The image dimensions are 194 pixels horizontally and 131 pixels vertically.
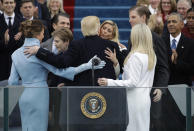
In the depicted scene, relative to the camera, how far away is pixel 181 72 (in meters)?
7.88

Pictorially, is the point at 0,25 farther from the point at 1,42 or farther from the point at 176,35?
the point at 176,35

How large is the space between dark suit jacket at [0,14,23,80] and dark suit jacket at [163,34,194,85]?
2.22 m

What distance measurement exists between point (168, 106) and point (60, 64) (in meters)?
1.23

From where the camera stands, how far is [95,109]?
596 cm

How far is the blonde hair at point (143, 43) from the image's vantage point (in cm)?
641

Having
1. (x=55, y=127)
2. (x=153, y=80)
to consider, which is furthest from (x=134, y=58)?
(x=55, y=127)

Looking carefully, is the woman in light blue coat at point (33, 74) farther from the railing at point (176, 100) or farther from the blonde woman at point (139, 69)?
Result: the blonde woman at point (139, 69)

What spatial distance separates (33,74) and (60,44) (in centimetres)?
63

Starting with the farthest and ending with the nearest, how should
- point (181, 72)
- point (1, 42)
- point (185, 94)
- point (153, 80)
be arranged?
point (1, 42), point (181, 72), point (153, 80), point (185, 94)

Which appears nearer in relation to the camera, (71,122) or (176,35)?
(71,122)

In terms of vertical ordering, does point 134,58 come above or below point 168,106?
above

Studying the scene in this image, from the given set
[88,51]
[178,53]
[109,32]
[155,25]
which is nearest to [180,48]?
[178,53]

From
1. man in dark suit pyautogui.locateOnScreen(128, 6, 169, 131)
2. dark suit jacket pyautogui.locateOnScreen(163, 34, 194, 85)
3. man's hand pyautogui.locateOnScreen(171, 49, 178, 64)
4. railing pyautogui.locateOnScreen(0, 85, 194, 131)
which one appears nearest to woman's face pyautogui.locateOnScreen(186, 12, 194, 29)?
dark suit jacket pyautogui.locateOnScreen(163, 34, 194, 85)

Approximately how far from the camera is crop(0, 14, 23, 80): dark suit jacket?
873cm
